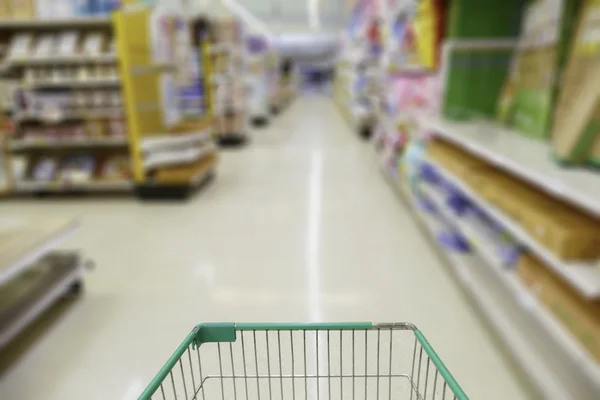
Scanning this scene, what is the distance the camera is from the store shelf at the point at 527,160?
1.60 metres

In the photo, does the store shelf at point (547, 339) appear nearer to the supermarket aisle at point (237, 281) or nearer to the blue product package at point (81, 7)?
the supermarket aisle at point (237, 281)

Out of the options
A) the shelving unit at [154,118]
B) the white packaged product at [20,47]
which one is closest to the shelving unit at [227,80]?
the shelving unit at [154,118]

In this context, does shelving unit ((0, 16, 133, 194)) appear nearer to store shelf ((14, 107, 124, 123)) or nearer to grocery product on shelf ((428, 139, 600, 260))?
store shelf ((14, 107, 124, 123))

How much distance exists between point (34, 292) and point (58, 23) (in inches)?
131

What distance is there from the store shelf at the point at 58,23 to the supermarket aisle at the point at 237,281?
6.14 feet

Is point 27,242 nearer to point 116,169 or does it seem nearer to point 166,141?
point 166,141

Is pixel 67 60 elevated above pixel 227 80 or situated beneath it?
elevated above

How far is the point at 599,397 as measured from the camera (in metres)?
1.67

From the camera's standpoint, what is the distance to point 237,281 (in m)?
2.95

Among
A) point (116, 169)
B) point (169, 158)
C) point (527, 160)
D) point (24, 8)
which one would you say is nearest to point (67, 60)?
point (24, 8)

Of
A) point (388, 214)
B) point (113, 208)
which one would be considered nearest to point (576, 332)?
point (388, 214)

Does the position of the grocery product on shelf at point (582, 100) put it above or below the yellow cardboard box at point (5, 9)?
below

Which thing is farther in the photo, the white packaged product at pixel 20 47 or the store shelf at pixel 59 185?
the store shelf at pixel 59 185

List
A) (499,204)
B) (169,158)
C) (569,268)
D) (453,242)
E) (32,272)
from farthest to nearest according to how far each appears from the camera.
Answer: (169,158)
(453,242)
(32,272)
(499,204)
(569,268)
